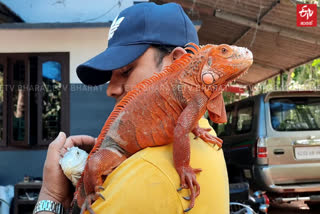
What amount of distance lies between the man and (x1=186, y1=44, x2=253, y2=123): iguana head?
189 mm

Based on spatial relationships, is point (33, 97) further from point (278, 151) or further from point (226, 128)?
point (278, 151)

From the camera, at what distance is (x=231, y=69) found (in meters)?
1.16

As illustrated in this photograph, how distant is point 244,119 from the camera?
6.12 m

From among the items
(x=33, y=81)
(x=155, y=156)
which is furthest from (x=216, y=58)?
(x=33, y=81)

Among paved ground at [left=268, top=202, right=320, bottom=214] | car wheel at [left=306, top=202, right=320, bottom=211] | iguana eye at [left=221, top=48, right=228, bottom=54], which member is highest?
iguana eye at [left=221, top=48, right=228, bottom=54]

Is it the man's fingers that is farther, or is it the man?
the man's fingers

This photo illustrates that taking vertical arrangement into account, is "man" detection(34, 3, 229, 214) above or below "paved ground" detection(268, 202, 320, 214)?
above

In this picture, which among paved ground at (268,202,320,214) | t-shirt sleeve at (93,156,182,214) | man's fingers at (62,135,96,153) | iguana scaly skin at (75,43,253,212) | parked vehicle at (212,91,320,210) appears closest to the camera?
t-shirt sleeve at (93,156,182,214)

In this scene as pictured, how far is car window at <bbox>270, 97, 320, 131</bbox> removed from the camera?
5402 mm

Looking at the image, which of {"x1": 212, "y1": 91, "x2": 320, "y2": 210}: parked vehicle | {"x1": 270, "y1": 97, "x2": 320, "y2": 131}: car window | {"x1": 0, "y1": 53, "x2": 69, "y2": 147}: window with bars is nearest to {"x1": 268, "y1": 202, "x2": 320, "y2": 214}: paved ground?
Answer: {"x1": 212, "y1": 91, "x2": 320, "y2": 210}: parked vehicle

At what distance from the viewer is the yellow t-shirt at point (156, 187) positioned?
104 centimetres

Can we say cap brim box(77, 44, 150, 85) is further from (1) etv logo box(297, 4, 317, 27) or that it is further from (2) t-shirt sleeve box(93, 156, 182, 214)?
(1) etv logo box(297, 4, 317, 27)

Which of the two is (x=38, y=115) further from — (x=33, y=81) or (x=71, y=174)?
(x=71, y=174)

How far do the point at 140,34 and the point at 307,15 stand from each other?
188 inches
